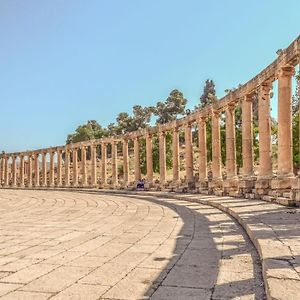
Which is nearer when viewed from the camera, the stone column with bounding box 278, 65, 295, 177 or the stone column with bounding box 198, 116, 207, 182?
the stone column with bounding box 278, 65, 295, 177

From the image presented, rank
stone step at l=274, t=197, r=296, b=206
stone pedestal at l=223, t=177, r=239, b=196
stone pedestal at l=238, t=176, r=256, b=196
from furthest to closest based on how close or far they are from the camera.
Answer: stone pedestal at l=223, t=177, r=239, b=196, stone pedestal at l=238, t=176, r=256, b=196, stone step at l=274, t=197, r=296, b=206

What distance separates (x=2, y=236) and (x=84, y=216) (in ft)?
17.9

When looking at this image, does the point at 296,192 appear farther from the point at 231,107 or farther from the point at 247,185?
the point at 231,107

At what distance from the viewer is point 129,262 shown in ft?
25.7

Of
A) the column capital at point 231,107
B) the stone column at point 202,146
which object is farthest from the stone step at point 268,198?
the stone column at point 202,146

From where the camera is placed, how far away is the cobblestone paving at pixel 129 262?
19.5ft

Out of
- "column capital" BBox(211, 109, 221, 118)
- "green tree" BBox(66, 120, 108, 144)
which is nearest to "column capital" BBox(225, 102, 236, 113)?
"column capital" BBox(211, 109, 221, 118)

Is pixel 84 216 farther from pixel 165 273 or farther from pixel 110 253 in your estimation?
pixel 165 273

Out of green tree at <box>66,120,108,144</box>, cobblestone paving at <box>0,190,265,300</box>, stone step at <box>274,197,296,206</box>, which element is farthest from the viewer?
green tree at <box>66,120,108,144</box>

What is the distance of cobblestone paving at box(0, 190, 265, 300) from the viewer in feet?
19.5

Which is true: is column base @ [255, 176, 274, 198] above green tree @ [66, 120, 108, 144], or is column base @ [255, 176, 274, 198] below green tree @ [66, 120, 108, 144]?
below

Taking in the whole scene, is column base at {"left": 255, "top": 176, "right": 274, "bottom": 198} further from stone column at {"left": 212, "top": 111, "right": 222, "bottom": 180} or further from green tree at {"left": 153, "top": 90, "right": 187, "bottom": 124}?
green tree at {"left": 153, "top": 90, "right": 187, "bottom": 124}

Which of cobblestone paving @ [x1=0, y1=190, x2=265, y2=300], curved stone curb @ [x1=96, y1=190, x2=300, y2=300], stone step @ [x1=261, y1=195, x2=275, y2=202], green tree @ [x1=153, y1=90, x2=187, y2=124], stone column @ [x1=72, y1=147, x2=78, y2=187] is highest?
green tree @ [x1=153, y1=90, x2=187, y2=124]

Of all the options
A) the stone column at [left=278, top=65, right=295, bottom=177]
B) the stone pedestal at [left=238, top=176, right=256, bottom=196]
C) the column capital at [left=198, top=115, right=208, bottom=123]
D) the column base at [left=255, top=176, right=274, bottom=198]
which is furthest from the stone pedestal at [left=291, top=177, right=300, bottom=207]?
the column capital at [left=198, top=115, right=208, bottom=123]
